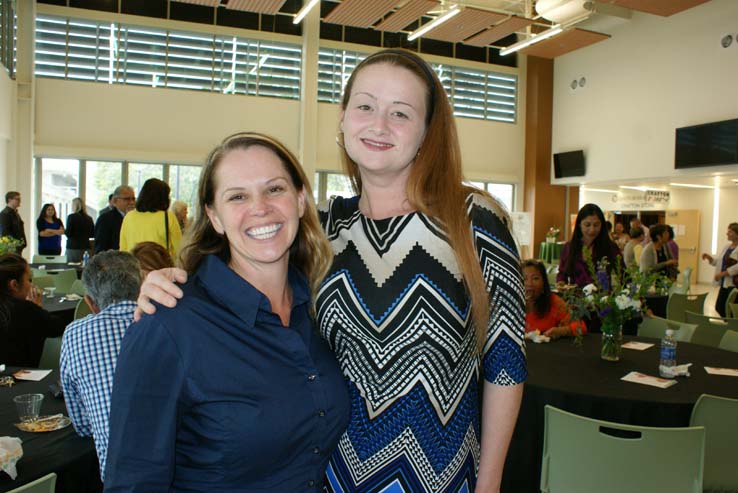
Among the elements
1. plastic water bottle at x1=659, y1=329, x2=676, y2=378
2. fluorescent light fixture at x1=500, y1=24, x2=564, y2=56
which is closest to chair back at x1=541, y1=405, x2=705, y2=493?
plastic water bottle at x1=659, y1=329, x2=676, y2=378

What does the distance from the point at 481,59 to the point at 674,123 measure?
5259mm

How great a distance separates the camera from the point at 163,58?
12812 mm

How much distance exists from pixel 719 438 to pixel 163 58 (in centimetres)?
1274

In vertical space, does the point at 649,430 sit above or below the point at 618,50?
below

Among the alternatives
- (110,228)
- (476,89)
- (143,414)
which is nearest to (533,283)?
(143,414)

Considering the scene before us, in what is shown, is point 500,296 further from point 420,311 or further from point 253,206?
point 253,206

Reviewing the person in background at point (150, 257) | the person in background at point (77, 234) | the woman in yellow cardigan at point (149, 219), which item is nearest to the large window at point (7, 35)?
the person in background at point (77, 234)

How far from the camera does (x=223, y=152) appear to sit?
1.40 meters

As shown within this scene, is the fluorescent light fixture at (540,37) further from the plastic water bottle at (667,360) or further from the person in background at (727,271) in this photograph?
the plastic water bottle at (667,360)

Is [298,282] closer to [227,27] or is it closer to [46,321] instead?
[46,321]

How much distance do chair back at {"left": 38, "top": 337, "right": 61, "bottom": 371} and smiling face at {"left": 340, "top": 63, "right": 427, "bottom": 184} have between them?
3.17 m

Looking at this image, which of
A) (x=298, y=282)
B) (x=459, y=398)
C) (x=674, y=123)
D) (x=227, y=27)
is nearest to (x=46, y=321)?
(x=298, y=282)

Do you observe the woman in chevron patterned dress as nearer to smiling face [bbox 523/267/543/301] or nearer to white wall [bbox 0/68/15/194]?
smiling face [bbox 523/267/543/301]

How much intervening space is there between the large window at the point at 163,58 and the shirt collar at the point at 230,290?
1271 cm
